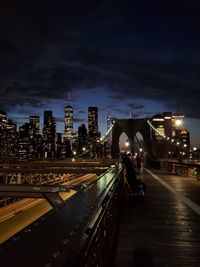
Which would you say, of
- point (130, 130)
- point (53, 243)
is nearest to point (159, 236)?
point (53, 243)

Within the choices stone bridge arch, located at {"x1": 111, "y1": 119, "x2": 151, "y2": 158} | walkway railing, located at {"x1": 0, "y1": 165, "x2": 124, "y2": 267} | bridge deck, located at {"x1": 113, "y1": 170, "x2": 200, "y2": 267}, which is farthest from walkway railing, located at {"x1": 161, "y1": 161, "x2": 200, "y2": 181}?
stone bridge arch, located at {"x1": 111, "y1": 119, "x2": 151, "y2": 158}

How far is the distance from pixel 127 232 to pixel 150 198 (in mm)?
5834

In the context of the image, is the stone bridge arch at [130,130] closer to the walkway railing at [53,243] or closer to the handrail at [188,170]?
the handrail at [188,170]

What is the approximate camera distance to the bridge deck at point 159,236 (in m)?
5.38

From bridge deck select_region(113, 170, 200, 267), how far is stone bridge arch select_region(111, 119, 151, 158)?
58812 millimetres

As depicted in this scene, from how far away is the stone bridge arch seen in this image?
70.5 metres

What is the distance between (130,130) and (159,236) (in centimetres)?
6578

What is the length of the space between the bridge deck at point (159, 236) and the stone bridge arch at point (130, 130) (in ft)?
193

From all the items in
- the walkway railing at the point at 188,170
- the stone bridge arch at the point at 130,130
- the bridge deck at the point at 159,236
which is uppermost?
the stone bridge arch at the point at 130,130

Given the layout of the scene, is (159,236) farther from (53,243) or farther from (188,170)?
(188,170)

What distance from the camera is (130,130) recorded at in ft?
237

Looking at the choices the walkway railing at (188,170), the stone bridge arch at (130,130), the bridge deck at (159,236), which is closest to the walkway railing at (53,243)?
the bridge deck at (159,236)

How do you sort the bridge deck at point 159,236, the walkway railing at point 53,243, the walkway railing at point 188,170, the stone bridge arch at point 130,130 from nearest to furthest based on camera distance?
the walkway railing at point 53,243 < the bridge deck at point 159,236 < the walkway railing at point 188,170 < the stone bridge arch at point 130,130

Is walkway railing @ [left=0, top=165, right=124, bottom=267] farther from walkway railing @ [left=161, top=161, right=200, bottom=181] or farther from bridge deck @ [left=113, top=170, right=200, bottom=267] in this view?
walkway railing @ [left=161, top=161, right=200, bottom=181]
